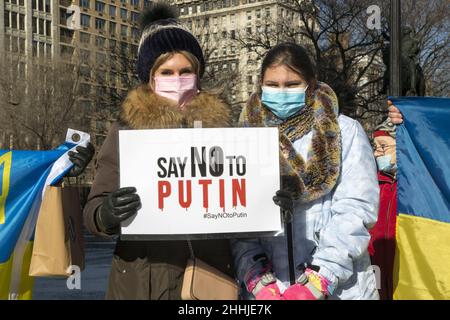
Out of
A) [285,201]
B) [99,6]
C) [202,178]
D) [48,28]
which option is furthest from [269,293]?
[48,28]

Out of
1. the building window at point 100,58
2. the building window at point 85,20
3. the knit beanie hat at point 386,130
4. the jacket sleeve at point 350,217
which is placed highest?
the building window at point 85,20

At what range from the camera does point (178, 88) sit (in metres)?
2.76

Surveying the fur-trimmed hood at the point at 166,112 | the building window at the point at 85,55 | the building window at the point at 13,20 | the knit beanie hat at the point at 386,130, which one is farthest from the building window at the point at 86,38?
the fur-trimmed hood at the point at 166,112

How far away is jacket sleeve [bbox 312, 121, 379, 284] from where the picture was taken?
2.47 m

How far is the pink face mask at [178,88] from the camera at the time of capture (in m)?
2.76

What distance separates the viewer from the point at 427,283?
3.24 m

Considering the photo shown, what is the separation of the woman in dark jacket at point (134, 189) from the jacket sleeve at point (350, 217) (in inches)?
17.9

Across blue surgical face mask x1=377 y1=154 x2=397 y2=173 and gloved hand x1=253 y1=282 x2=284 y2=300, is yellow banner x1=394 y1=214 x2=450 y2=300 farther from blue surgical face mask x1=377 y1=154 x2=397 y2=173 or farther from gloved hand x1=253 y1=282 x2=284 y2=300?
gloved hand x1=253 y1=282 x2=284 y2=300

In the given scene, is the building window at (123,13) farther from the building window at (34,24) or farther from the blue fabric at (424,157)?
the blue fabric at (424,157)

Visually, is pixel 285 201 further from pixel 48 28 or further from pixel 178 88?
pixel 48 28

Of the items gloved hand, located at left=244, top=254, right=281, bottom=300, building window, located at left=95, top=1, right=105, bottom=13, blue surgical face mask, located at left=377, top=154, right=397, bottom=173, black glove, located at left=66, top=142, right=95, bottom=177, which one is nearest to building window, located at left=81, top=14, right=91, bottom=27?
building window, located at left=95, top=1, right=105, bottom=13

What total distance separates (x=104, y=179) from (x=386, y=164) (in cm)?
199

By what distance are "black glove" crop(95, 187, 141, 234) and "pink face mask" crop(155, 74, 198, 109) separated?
51 centimetres
